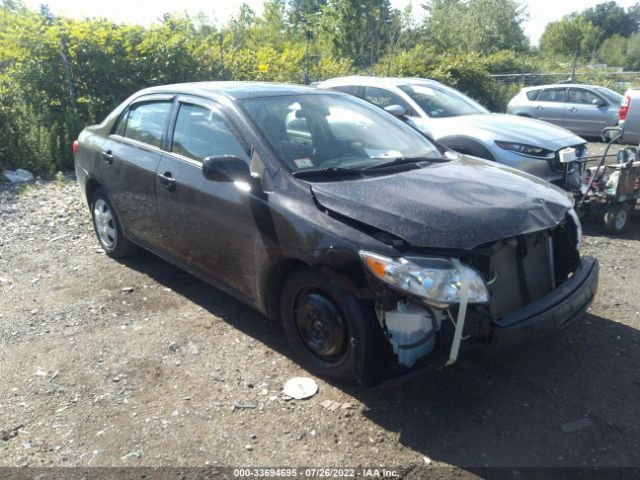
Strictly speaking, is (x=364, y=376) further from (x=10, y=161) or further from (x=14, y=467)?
(x=10, y=161)

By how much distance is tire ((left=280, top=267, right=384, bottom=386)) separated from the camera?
295cm

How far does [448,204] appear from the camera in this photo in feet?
10.1

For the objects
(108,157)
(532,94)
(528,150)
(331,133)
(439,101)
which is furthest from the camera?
(532,94)

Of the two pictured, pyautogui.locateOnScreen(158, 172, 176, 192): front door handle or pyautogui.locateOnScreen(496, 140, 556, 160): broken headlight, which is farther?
pyautogui.locateOnScreen(496, 140, 556, 160): broken headlight

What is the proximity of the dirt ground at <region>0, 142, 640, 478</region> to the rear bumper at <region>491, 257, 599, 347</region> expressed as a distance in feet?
0.54

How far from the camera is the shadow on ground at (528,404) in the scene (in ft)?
9.15

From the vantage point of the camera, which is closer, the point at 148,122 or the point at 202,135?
the point at 202,135

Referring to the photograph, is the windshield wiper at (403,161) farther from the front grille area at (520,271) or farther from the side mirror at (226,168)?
the front grille area at (520,271)

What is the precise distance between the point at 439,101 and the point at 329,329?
19.4 ft

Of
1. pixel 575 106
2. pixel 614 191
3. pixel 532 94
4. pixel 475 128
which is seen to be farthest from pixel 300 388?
pixel 532 94

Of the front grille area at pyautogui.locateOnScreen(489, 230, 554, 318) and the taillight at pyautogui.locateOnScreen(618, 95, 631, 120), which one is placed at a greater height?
the taillight at pyautogui.locateOnScreen(618, 95, 631, 120)

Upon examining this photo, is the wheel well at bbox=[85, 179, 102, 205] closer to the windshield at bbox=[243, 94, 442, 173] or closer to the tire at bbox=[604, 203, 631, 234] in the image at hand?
the windshield at bbox=[243, 94, 442, 173]

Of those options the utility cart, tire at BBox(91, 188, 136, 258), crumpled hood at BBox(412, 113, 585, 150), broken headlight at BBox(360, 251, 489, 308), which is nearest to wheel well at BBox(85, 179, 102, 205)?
tire at BBox(91, 188, 136, 258)

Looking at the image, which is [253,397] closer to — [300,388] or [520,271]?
[300,388]
